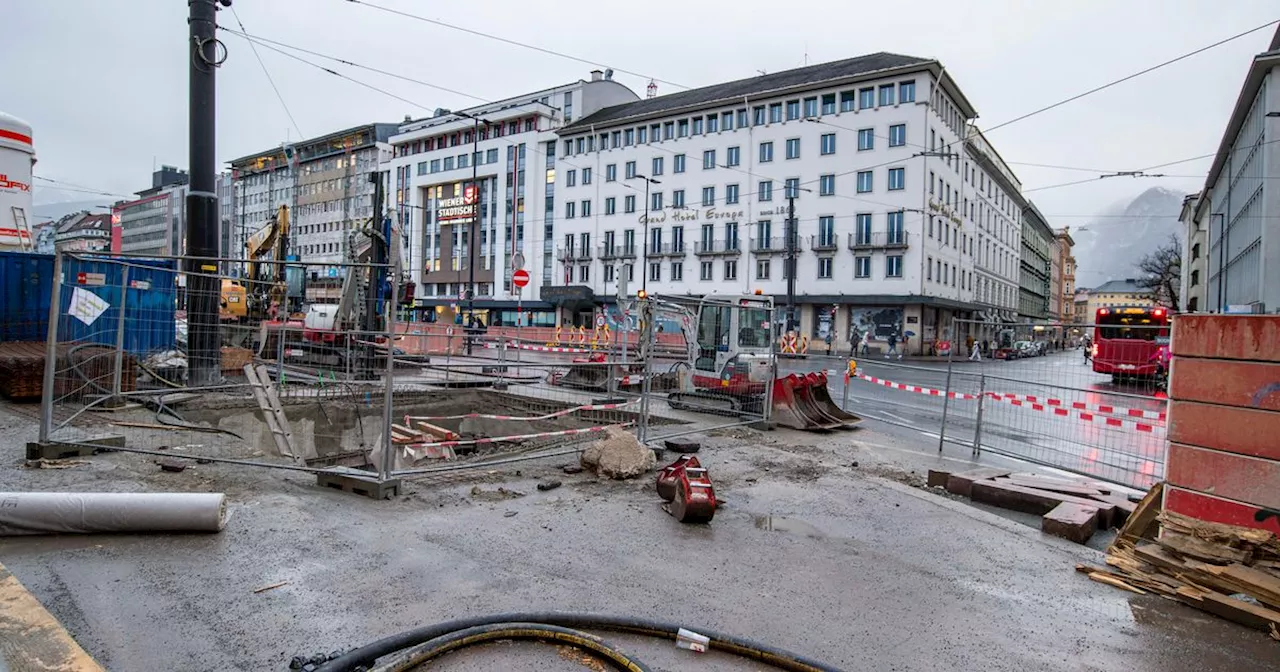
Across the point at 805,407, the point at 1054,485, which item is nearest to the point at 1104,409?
the point at 1054,485

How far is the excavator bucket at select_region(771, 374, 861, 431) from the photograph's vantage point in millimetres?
10477

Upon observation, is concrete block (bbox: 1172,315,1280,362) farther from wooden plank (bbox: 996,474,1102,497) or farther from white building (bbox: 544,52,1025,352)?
white building (bbox: 544,52,1025,352)

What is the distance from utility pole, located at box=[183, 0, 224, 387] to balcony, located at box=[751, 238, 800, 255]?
4127 cm

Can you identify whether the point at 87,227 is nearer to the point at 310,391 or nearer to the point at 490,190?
the point at 490,190

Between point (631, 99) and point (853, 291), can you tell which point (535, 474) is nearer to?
point (853, 291)

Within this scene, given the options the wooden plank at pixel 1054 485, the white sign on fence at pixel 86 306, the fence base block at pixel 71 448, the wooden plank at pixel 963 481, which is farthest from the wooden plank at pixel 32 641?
the wooden plank at pixel 1054 485

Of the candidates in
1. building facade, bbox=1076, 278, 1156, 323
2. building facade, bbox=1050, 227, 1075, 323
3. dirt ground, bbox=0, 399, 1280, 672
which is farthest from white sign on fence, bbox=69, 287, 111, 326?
building facade, bbox=1076, 278, 1156, 323

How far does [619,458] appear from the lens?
685 centimetres

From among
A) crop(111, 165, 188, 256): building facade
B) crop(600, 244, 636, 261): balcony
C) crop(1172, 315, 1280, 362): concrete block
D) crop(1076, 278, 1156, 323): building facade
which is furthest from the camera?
crop(1076, 278, 1156, 323): building facade

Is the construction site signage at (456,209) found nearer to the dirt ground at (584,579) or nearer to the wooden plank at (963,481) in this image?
the dirt ground at (584,579)

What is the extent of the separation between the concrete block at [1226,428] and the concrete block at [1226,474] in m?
0.06

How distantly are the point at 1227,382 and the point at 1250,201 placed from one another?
45.7 m

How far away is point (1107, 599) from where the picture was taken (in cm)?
428

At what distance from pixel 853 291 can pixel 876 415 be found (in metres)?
34.9
